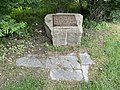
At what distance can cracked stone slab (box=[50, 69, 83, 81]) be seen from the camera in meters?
3.14

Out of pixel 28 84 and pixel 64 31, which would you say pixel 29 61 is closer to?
pixel 28 84

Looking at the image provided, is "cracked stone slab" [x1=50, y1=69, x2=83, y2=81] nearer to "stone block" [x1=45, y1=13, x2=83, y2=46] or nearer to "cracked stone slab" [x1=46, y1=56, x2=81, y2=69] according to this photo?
"cracked stone slab" [x1=46, y1=56, x2=81, y2=69]

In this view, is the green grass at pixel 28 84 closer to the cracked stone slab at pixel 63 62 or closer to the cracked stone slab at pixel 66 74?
the cracked stone slab at pixel 66 74

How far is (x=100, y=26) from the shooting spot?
4652mm

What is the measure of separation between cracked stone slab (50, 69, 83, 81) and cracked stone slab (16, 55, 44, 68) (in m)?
0.24

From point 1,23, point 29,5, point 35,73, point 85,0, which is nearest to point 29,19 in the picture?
point 29,5

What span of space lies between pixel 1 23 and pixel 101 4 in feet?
6.78

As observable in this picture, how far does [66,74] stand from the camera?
321cm

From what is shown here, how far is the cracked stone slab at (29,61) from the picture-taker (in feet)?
11.1

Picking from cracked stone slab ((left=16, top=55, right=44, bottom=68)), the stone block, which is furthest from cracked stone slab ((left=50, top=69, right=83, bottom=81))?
the stone block

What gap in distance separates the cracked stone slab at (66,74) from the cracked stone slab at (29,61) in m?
0.24

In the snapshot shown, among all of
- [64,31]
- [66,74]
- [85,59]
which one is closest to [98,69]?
[85,59]

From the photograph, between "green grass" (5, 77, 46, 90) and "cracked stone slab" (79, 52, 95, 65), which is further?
"cracked stone slab" (79, 52, 95, 65)

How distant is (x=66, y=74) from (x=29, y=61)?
A: 59 cm
